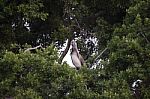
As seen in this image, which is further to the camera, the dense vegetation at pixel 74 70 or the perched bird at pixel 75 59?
the perched bird at pixel 75 59

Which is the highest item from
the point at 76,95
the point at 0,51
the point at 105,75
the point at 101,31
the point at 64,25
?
the point at 64,25

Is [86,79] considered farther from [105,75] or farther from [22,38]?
[22,38]

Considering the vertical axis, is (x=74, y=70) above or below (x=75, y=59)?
below

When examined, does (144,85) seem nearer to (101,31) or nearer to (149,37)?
(149,37)

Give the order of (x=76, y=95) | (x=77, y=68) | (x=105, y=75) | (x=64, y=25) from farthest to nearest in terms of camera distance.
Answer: (x=64, y=25) < (x=77, y=68) < (x=105, y=75) < (x=76, y=95)

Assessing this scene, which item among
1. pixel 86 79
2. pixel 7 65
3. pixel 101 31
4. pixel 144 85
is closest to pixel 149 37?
pixel 144 85

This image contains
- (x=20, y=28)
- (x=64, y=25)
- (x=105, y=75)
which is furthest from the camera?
(x=64, y=25)

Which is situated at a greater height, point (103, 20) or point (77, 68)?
point (103, 20)

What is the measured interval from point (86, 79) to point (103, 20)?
201 centimetres

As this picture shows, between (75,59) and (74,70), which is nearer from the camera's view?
(74,70)

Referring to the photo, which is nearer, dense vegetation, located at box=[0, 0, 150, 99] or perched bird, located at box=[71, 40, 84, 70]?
dense vegetation, located at box=[0, 0, 150, 99]

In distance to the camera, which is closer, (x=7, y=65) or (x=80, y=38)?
(x=7, y=65)

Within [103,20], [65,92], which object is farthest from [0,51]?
[103,20]

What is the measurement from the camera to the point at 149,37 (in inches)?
230
